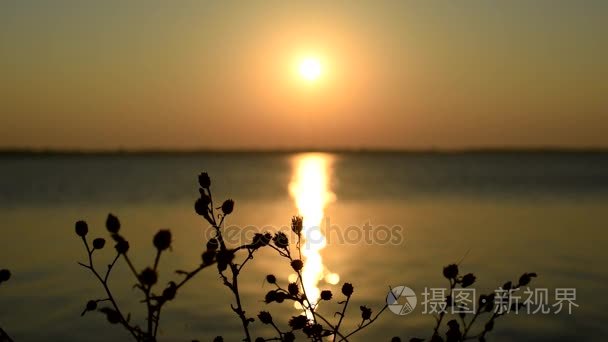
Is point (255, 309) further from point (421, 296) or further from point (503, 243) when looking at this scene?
point (503, 243)

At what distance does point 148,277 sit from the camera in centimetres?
129

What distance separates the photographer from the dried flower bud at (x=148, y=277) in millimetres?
1277

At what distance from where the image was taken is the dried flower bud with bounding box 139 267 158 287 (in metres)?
1.28

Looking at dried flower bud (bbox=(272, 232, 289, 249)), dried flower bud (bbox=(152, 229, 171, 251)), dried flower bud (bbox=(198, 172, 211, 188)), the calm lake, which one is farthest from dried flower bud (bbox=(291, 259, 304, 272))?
the calm lake

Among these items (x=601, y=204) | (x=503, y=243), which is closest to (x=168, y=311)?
(x=503, y=243)

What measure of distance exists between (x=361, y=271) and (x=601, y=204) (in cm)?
3181

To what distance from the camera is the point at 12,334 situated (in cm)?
1355

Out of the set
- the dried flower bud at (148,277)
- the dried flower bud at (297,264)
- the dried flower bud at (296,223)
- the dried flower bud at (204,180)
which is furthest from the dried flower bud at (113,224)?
the dried flower bud at (297,264)

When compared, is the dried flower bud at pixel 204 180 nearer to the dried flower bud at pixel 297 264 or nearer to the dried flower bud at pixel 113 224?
the dried flower bud at pixel 297 264

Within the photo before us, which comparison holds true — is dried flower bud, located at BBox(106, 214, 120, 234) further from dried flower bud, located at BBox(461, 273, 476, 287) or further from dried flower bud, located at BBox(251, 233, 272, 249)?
dried flower bud, located at BBox(461, 273, 476, 287)
